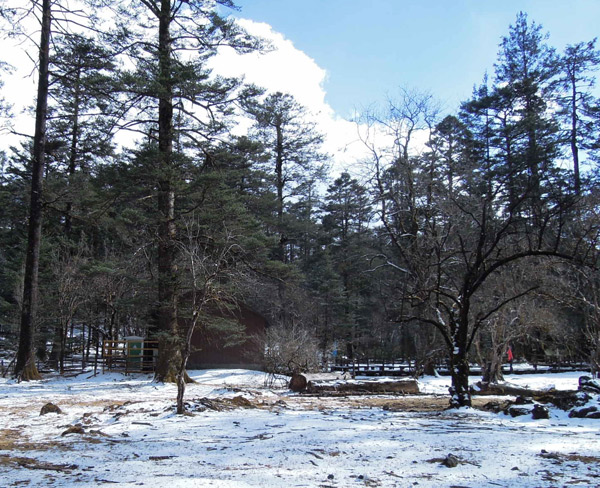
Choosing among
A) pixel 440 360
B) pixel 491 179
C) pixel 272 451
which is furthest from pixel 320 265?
pixel 272 451

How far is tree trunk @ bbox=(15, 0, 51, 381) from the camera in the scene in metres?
15.4

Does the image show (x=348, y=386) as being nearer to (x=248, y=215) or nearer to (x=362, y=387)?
(x=362, y=387)

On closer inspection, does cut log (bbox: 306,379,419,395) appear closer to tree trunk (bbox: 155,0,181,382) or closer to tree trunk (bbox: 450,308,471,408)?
tree trunk (bbox: 450,308,471,408)

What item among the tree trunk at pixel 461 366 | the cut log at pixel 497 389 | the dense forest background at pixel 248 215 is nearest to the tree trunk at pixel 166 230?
the dense forest background at pixel 248 215

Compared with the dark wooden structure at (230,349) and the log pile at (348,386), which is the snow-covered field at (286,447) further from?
the dark wooden structure at (230,349)

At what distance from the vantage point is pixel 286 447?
6000 millimetres

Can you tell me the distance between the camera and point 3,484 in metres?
4.33

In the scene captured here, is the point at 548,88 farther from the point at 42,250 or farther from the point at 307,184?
the point at 42,250

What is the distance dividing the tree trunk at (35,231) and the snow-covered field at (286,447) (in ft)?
19.1

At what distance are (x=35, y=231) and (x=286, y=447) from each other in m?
13.4

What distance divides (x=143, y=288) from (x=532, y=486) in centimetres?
1337

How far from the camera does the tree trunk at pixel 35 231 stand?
608 inches

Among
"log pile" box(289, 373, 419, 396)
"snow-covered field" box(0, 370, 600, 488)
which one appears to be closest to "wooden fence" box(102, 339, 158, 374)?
"log pile" box(289, 373, 419, 396)

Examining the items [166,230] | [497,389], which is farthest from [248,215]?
[497,389]
